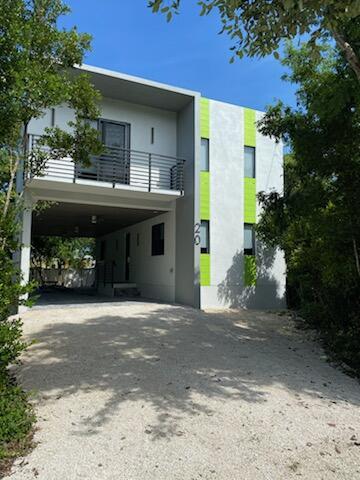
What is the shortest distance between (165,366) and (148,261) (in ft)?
31.0

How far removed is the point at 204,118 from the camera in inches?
519

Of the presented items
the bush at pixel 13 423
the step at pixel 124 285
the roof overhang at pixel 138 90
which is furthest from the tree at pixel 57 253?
the bush at pixel 13 423

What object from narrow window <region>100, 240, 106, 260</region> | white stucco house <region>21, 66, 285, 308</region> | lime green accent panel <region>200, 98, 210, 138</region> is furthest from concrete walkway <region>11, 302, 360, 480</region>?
narrow window <region>100, 240, 106, 260</region>

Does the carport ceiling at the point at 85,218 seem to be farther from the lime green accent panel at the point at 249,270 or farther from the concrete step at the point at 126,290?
the lime green accent panel at the point at 249,270

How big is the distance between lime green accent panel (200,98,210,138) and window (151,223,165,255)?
355 centimetres

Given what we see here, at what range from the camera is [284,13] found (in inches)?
144

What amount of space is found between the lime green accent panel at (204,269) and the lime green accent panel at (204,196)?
4.12 feet

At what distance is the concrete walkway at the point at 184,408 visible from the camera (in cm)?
340

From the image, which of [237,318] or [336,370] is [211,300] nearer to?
[237,318]

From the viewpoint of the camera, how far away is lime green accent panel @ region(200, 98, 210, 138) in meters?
13.1

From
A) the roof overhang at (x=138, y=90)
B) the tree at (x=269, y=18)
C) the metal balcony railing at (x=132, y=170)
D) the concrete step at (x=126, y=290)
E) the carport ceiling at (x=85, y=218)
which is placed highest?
the roof overhang at (x=138, y=90)

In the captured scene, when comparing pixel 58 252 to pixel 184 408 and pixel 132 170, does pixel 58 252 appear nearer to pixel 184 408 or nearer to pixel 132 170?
pixel 132 170

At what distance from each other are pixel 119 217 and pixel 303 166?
28.9ft

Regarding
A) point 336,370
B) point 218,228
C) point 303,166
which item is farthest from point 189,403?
point 218,228
